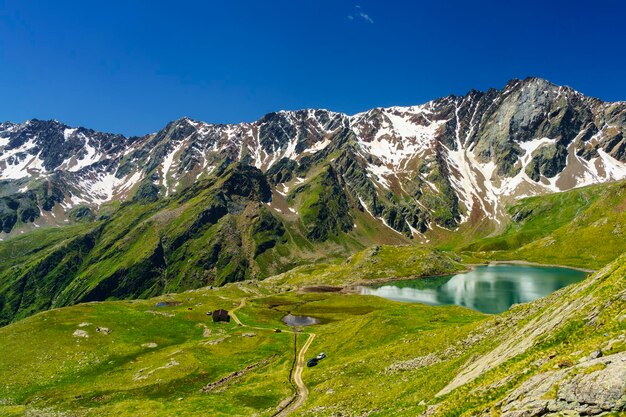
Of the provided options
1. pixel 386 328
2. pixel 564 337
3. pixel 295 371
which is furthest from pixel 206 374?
pixel 564 337

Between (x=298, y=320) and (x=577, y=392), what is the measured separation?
135592mm

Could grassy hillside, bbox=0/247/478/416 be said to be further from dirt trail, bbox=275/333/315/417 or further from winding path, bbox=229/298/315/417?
dirt trail, bbox=275/333/315/417

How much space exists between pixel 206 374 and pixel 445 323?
5765cm

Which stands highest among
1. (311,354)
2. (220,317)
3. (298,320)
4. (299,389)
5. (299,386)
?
(299,389)

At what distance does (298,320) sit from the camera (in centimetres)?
14375

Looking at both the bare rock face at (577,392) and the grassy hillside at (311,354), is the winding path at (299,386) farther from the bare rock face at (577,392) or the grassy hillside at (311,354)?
the bare rock face at (577,392)

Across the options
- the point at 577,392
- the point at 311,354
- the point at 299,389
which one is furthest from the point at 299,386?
the point at 577,392

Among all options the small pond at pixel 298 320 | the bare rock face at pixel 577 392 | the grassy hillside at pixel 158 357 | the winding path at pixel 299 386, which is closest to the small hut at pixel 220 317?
the grassy hillside at pixel 158 357

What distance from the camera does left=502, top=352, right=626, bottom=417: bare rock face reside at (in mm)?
12680

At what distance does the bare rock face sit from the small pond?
122m

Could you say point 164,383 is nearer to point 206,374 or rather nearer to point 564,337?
point 206,374

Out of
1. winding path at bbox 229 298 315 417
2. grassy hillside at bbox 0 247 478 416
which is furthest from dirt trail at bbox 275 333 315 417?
grassy hillside at bbox 0 247 478 416

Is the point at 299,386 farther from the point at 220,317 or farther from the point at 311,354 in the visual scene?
the point at 220,317

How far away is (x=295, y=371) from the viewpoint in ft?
233
